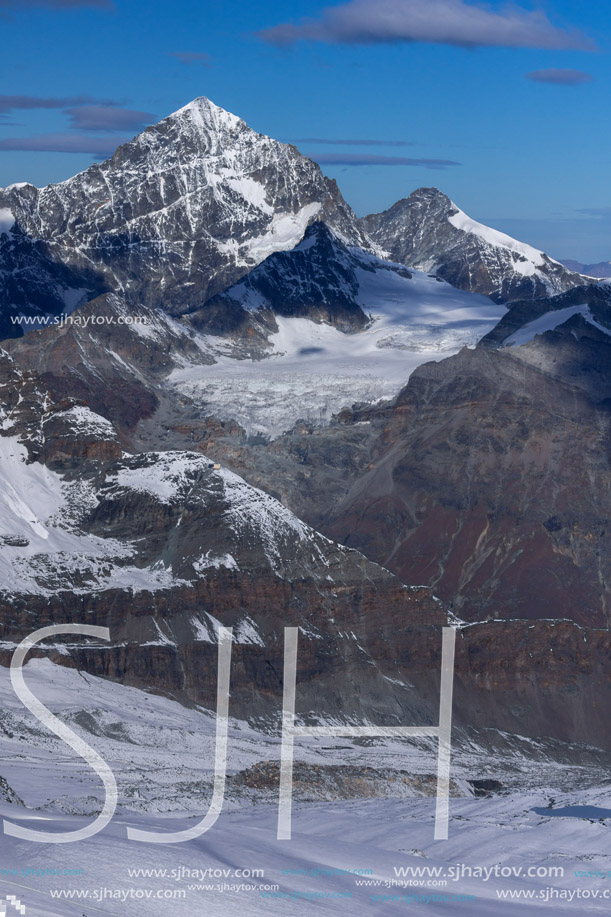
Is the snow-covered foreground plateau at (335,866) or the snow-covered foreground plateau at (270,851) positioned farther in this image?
the snow-covered foreground plateau at (270,851)

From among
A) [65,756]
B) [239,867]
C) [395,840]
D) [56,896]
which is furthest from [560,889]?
[65,756]

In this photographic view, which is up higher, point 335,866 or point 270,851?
point 270,851

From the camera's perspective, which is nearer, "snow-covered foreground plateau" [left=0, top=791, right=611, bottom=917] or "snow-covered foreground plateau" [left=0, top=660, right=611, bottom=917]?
"snow-covered foreground plateau" [left=0, top=791, right=611, bottom=917]

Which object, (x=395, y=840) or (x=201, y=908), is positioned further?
(x=395, y=840)

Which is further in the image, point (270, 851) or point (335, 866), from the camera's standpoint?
point (335, 866)

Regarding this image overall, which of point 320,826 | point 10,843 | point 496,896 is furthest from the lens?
point 320,826

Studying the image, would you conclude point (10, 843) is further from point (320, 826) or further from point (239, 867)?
point (320, 826)

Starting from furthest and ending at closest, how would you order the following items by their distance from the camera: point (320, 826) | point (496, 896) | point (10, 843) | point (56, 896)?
point (320, 826) → point (496, 896) → point (10, 843) → point (56, 896)
